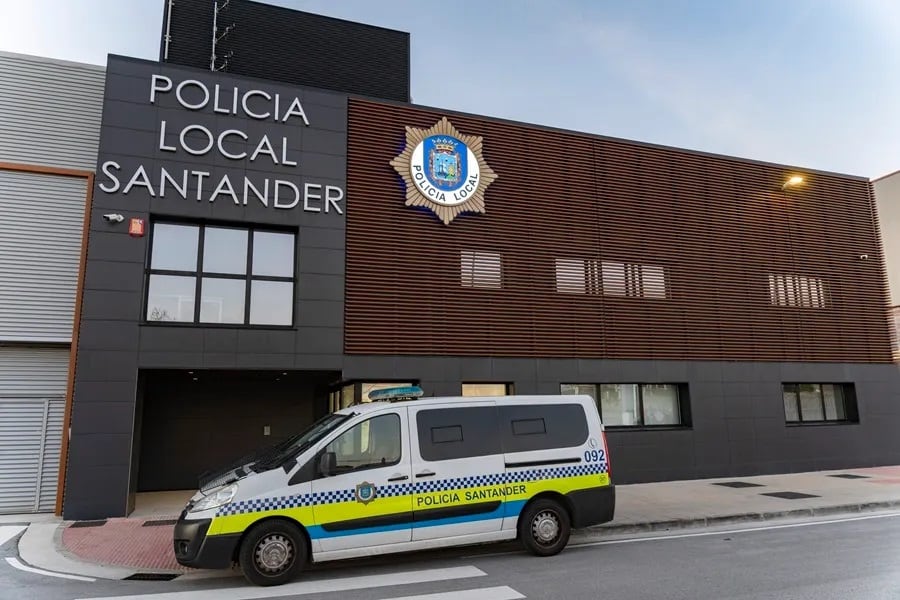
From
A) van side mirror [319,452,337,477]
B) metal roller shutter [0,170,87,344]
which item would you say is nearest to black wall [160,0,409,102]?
metal roller shutter [0,170,87,344]

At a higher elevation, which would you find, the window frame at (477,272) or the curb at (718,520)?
the window frame at (477,272)

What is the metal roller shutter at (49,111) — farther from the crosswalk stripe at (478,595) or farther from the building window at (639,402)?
the building window at (639,402)

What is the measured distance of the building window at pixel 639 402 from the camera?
1437cm

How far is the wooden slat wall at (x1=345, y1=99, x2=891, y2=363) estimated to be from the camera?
13188 mm

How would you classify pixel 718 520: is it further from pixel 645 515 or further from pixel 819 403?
pixel 819 403

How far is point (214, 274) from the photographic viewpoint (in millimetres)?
11867

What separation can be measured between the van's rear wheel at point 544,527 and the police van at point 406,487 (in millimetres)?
15

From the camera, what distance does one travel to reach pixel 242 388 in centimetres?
1483

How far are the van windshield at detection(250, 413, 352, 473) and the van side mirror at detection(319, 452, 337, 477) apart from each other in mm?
247

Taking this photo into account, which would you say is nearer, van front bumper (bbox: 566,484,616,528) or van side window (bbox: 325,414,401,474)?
van side window (bbox: 325,414,401,474)

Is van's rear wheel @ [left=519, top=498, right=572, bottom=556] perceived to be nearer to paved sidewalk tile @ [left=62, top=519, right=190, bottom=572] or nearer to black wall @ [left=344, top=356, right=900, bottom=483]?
paved sidewalk tile @ [left=62, top=519, right=190, bottom=572]

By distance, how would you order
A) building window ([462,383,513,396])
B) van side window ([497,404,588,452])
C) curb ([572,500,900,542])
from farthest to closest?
1. building window ([462,383,513,396])
2. curb ([572,500,900,542])
3. van side window ([497,404,588,452])

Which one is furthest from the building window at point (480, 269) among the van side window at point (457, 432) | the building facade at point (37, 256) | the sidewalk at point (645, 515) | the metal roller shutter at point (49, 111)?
the metal roller shutter at point (49, 111)

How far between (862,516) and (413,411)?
27.5 feet
